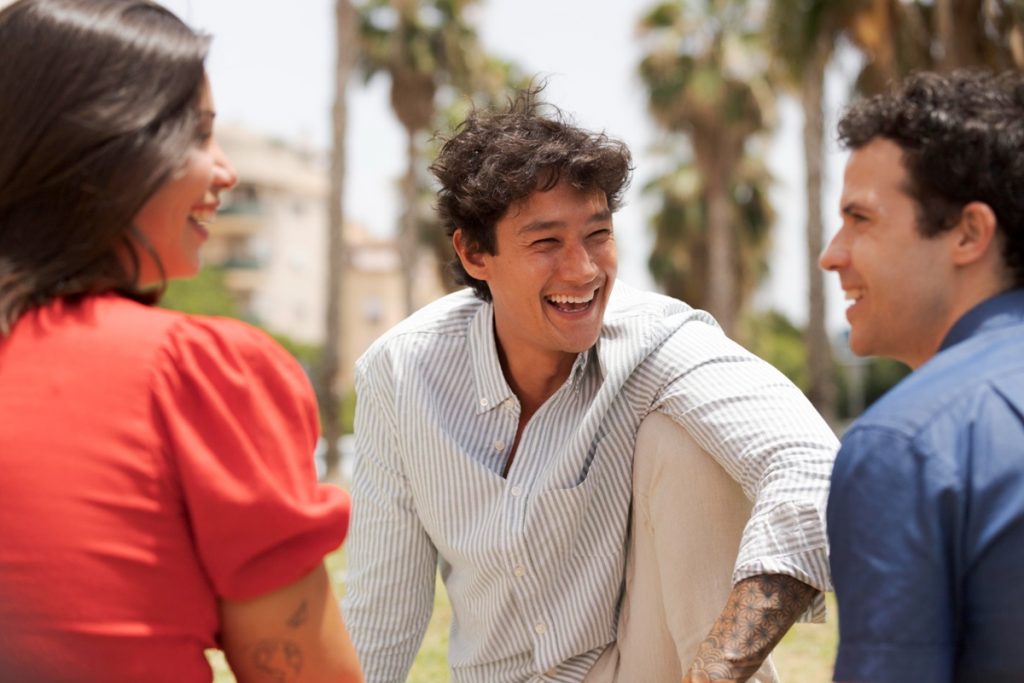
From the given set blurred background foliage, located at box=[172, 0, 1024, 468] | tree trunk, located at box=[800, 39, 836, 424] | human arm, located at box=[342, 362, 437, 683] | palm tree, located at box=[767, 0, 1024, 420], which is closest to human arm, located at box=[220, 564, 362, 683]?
human arm, located at box=[342, 362, 437, 683]

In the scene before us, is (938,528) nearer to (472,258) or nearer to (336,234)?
(472,258)

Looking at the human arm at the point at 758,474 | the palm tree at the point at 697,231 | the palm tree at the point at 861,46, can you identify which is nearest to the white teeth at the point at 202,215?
the human arm at the point at 758,474

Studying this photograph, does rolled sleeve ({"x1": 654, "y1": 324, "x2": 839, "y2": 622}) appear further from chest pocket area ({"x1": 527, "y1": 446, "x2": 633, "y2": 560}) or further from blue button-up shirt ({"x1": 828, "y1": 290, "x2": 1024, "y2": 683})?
blue button-up shirt ({"x1": 828, "y1": 290, "x2": 1024, "y2": 683})

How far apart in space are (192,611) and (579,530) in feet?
5.30

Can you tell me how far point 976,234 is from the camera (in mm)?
2068

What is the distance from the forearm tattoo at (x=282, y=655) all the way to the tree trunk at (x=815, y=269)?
62.6 feet

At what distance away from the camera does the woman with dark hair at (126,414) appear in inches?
67.7

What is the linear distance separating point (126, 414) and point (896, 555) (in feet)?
3.45

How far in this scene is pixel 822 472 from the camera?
2.84m

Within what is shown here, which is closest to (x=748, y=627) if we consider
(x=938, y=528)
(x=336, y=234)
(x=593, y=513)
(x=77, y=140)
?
(x=593, y=513)

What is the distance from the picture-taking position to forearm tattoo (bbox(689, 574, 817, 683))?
2688 mm

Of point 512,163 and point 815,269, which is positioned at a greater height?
point 512,163

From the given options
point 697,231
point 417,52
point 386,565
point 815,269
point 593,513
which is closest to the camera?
point 593,513

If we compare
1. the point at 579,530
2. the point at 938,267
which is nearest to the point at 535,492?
the point at 579,530
